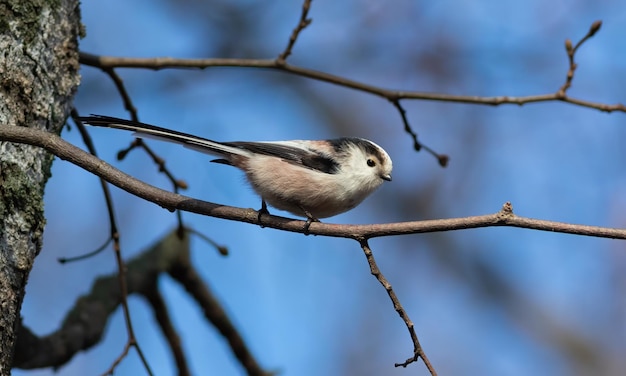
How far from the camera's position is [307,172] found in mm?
3285

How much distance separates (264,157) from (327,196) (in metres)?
0.35

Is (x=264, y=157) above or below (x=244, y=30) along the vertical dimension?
below

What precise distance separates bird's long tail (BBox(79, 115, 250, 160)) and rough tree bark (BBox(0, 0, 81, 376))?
11.2 inches

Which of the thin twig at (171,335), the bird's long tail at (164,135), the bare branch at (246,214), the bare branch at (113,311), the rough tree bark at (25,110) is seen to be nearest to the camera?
the bare branch at (246,214)

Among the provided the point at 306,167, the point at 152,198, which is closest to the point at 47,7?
the point at 152,198

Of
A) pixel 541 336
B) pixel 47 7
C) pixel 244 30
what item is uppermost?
pixel 244 30

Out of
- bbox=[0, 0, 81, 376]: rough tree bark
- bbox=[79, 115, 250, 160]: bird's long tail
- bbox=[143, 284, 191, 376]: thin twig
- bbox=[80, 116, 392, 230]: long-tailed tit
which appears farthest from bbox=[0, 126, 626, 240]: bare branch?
bbox=[143, 284, 191, 376]: thin twig

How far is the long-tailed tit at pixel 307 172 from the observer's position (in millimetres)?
3219

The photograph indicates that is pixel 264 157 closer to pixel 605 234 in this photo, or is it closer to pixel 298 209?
pixel 298 209

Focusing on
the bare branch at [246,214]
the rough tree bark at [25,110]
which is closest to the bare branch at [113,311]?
the rough tree bark at [25,110]

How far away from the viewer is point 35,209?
2.54 meters

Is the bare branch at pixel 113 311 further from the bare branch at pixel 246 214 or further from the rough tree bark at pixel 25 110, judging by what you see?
the bare branch at pixel 246 214

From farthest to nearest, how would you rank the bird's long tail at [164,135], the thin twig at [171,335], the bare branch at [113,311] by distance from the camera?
the thin twig at [171,335] < the bare branch at [113,311] < the bird's long tail at [164,135]

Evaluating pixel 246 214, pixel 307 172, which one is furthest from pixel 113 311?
pixel 246 214
